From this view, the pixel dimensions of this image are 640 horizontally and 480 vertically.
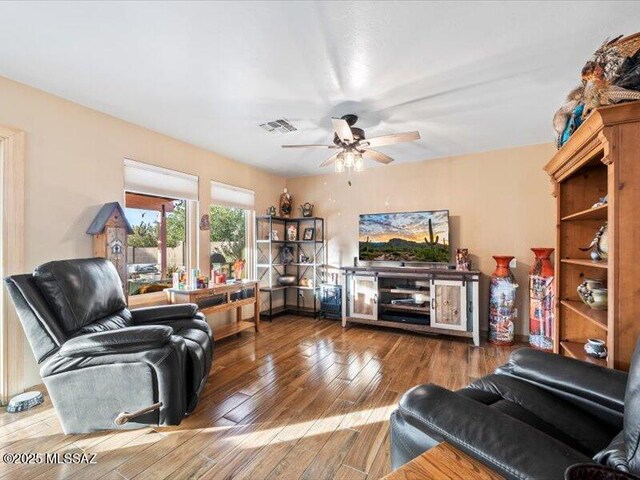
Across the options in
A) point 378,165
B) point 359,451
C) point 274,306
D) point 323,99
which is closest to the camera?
point 359,451

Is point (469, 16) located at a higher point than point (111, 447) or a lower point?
higher

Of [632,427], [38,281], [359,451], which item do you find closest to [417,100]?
[632,427]

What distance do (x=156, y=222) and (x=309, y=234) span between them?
95.0 inches

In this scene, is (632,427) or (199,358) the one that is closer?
(632,427)

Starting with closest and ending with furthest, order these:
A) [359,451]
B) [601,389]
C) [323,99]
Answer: [601,389] → [359,451] → [323,99]

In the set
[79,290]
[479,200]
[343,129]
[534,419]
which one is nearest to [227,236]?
[79,290]

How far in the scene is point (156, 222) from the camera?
3432 mm

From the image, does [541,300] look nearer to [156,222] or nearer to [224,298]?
[224,298]

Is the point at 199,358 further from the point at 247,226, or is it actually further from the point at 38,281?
the point at 247,226

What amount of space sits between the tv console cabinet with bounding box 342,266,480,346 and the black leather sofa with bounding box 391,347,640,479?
2.06 m

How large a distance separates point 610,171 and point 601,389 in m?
0.97

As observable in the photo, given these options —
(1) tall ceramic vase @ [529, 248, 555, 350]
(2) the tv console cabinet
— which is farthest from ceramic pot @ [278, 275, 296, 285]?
(1) tall ceramic vase @ [529, 248, 555, 350]

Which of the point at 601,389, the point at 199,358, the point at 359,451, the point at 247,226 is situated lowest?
the point at 359,451

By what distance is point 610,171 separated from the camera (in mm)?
1345
